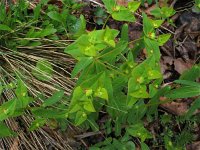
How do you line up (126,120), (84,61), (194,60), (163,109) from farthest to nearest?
(194,60)
(163,109)
(126,120)
(84,61)

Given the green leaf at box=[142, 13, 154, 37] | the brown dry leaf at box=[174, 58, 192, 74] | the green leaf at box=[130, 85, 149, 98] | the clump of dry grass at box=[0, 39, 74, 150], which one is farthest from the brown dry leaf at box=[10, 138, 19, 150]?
the brown dry leaf at box=[174, 58, 192, 74]

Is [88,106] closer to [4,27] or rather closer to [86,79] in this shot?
[86,79]

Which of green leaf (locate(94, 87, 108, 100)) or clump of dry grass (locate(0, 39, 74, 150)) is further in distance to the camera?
clump of dry grass (locate(0, 39, 74, 150))

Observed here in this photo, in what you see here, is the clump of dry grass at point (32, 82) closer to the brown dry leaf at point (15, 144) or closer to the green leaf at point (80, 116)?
the brown dry leaf at point (15, 144)

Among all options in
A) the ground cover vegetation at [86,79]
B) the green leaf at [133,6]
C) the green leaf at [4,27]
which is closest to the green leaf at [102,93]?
the ground cover vegetation at [86,79]

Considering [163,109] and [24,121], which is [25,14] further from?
[163,109]

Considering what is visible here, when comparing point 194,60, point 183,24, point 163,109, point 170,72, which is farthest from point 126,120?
point 183,24

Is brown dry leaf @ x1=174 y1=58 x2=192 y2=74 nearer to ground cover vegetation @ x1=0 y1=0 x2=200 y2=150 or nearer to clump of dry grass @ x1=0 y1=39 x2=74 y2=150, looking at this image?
ground cover vegetation @ x1=0 y1=0 x2=200 y2=150
